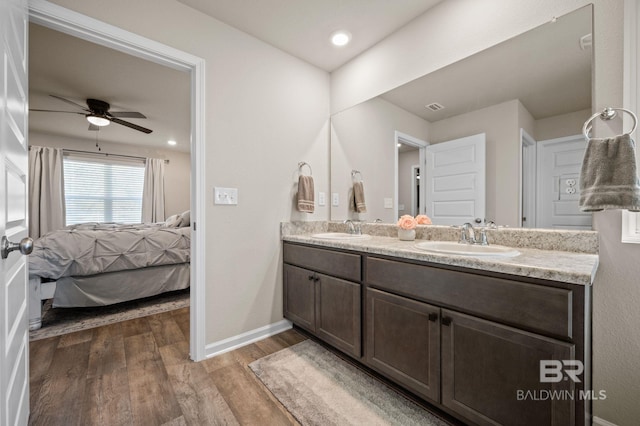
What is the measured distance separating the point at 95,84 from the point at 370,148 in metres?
3.18

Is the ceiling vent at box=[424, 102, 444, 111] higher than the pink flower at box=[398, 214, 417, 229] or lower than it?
higher

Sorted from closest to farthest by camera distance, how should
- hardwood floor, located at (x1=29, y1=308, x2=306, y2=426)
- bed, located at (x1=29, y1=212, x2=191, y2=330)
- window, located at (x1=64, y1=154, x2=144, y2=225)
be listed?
1. hardwood floor, located at (x1=29, y1=308, x2=306, y2=426)
2. bed, located at (x1=29, y1=212, x2=191, y2=330)
3. window, located at (x1=64, y1=154, x2=144, y2=225)

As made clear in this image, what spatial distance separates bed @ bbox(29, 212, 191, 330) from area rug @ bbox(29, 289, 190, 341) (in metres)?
0.11

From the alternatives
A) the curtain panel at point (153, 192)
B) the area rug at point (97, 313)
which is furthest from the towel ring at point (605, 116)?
the curtain panel at point (153, 192)

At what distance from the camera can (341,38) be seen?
2137 millimetres

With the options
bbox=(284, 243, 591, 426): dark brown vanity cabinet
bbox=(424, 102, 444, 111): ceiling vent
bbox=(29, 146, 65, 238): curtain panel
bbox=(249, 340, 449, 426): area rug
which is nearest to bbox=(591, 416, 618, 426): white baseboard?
bbox=(284, 243, 591, 426): dark brown vanity cabinet

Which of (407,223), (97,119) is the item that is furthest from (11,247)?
(97,119)

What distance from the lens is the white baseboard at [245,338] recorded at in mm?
1940

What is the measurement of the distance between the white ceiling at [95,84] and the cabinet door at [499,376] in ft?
10.7

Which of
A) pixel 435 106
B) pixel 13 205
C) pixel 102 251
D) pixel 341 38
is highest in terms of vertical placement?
pixel 341 38

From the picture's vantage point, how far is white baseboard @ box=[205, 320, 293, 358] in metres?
1.94

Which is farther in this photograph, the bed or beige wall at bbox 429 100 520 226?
the bed

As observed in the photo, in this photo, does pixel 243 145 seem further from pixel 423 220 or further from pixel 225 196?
pixel 423 220

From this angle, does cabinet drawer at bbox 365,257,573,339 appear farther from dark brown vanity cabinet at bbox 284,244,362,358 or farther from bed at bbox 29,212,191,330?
bed at bbox 29,212,191,330
